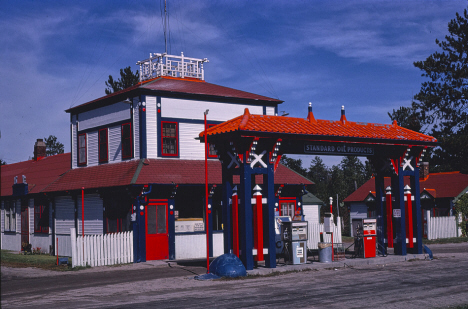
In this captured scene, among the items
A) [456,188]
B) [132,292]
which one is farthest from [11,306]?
[456,188]

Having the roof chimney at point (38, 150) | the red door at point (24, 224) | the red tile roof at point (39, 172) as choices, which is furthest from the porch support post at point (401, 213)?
the roof chimney at point (38, 150)

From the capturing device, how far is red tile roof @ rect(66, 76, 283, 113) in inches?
1003

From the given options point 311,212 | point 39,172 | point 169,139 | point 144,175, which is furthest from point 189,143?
point 311,212

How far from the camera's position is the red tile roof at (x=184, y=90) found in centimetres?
2546

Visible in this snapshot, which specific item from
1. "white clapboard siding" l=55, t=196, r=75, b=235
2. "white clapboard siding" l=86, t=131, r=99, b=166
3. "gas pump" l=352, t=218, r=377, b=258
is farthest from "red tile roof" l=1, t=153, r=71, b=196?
"gas pump" l=352, t=218, r=377, b=258

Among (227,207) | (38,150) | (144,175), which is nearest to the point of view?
(227,207)

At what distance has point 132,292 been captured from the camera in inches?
546

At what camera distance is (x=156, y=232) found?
2323cm

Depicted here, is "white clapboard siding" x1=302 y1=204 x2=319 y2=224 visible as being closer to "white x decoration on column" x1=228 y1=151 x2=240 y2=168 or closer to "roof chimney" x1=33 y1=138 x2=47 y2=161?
"roof chimney" x1=33 y1=138 x2=47 y2=161

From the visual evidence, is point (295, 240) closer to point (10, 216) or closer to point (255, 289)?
point (255, 289)

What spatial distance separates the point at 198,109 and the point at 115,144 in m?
4.39

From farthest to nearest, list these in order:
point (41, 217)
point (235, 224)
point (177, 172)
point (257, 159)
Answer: point (41, 217) → point (177, 172) → point (235, 224) → point (257, 159)

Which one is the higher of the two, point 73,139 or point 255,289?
point 73,139

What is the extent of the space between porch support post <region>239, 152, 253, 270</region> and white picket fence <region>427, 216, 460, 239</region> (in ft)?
75.2
